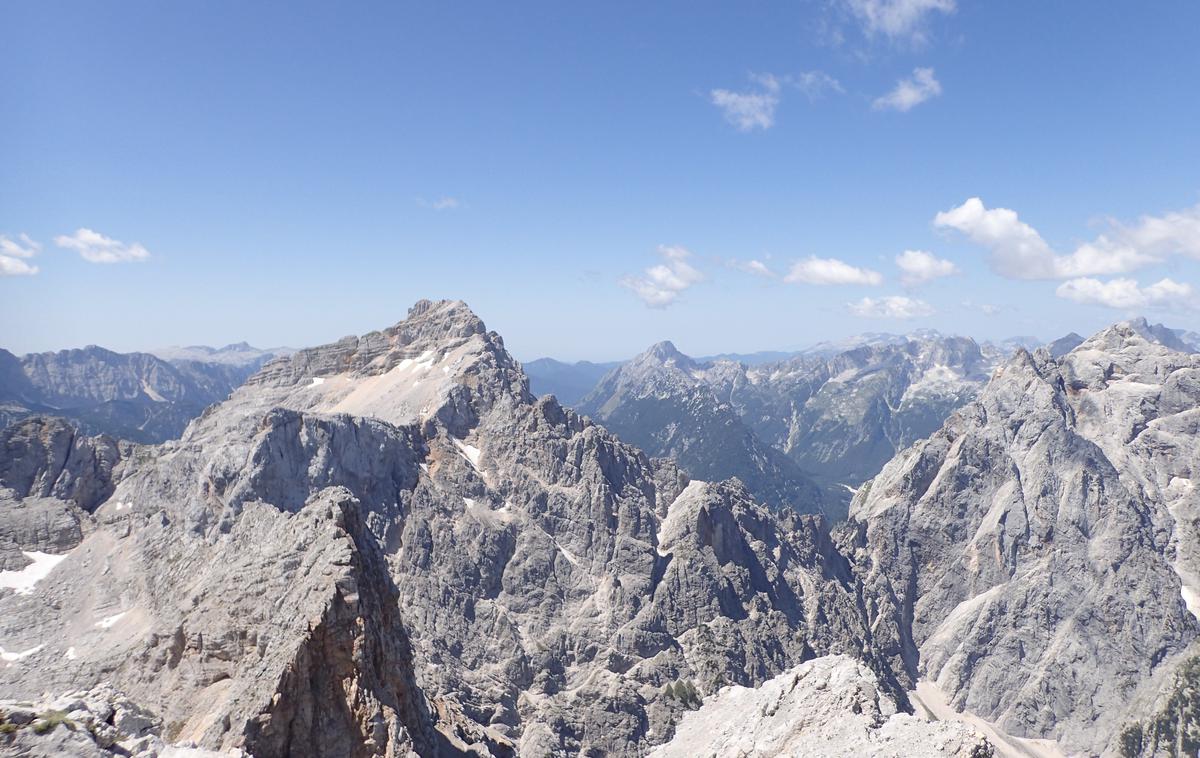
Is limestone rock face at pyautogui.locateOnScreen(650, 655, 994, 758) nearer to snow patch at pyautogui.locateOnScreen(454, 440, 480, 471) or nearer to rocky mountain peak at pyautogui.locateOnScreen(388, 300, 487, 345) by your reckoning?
snow patch at pyautogui.locateOnScreen(454, 440, 480, 471)

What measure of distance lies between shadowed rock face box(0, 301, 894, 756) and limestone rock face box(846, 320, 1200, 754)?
22.5 m

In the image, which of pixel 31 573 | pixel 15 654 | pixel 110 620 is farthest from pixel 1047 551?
pixel 31 573

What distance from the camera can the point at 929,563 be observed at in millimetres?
179250

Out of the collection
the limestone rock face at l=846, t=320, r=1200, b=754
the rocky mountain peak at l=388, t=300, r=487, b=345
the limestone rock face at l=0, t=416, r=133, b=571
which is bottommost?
the limestone rock face at l=846, t=320, r=1200, b=754

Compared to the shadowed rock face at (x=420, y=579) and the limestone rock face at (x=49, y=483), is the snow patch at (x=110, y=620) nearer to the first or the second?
the shadowed rock face at (x=420, y=579)

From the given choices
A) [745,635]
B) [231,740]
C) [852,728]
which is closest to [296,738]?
[231,740]

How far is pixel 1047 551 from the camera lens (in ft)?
541

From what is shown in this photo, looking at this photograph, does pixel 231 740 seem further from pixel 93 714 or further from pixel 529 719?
pixel 529 719

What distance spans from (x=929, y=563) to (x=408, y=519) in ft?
423

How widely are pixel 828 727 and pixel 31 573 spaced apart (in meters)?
108

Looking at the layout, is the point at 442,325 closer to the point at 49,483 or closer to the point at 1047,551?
the point at 49,483

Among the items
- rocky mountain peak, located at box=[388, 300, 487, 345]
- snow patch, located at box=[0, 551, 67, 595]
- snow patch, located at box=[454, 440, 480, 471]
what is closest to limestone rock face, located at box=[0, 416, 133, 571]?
snow patch, located at box=[0, 551, 67, 595]

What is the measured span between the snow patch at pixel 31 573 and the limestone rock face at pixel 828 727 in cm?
8899

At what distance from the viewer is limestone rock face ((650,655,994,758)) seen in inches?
1438
